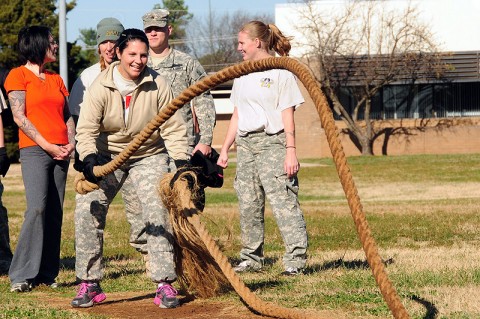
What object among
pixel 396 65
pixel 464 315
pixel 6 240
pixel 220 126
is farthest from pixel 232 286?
pixel 220 126

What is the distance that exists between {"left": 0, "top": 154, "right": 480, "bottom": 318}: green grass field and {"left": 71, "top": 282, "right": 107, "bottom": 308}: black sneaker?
11cm

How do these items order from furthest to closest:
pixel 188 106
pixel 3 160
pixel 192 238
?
1. pixel 188 106
2. pixel 3 160
3. pixel 192 238

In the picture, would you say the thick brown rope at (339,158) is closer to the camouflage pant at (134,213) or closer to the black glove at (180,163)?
the black glove at (180,163)

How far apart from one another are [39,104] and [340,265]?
3016mm

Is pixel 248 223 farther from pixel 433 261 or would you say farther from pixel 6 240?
pixel 6 240

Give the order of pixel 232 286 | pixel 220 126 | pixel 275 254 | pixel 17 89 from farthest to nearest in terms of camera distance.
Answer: pixel 220 126
pixel 275 254
pixel 17 89
pixel 232 286

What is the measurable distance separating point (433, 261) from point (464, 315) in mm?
2914

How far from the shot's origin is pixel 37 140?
823cm

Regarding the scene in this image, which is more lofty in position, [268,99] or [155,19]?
[155,19]

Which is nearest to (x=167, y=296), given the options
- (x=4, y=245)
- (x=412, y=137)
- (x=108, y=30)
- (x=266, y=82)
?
(x=266, y=82)

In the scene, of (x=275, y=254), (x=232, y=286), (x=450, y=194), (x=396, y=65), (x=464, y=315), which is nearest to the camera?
(x=464, y=315)

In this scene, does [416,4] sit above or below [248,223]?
above

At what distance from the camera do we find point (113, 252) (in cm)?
1117

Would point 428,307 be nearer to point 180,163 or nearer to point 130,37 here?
point 180,163
